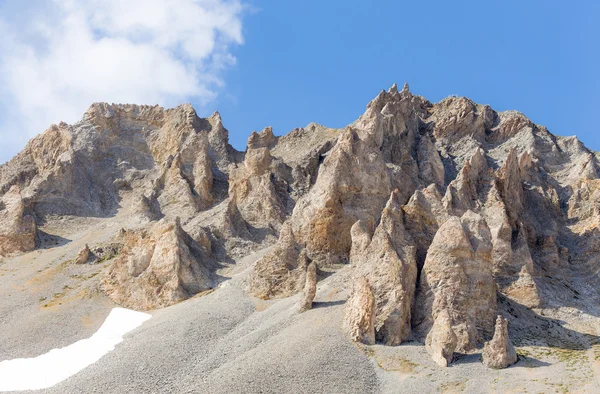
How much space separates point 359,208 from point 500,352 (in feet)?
103

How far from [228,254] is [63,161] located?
42484 mm

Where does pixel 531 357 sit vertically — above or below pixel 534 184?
below

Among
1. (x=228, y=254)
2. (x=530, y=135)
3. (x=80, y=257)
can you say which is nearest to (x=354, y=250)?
(x=228, y=254)

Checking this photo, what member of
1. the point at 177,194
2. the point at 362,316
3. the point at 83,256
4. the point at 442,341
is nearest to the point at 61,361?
the point at 83,256

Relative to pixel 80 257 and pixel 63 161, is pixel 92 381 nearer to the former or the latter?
pixel 80 257

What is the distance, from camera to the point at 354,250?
61.2m

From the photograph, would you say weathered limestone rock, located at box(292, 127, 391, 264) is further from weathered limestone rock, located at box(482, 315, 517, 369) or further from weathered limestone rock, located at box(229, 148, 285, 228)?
weathered limestone rock, located at box(482, 315, 517, 369)

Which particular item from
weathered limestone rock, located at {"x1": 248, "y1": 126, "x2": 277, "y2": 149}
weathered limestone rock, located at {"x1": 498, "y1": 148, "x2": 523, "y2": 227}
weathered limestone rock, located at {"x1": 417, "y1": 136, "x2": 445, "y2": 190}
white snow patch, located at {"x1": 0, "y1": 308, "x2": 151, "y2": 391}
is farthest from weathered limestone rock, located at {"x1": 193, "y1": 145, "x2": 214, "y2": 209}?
weathered limestone rock, located at {"x1": 498, "y1": 148, "x2": 523, "y2": 227}

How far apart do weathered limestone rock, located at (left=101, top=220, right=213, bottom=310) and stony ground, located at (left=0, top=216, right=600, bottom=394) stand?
7.22 feet

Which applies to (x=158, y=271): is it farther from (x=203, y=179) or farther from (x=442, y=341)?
(x=442, y=341)

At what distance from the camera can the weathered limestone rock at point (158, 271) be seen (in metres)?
70.6

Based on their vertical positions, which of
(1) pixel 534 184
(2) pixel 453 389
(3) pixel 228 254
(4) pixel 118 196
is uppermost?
(4) pixel 118 196

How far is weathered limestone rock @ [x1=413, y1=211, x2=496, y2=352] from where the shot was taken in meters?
51.3

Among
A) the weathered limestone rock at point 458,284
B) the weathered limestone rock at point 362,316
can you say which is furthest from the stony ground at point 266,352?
the weathered limestone rock at point 458,284
